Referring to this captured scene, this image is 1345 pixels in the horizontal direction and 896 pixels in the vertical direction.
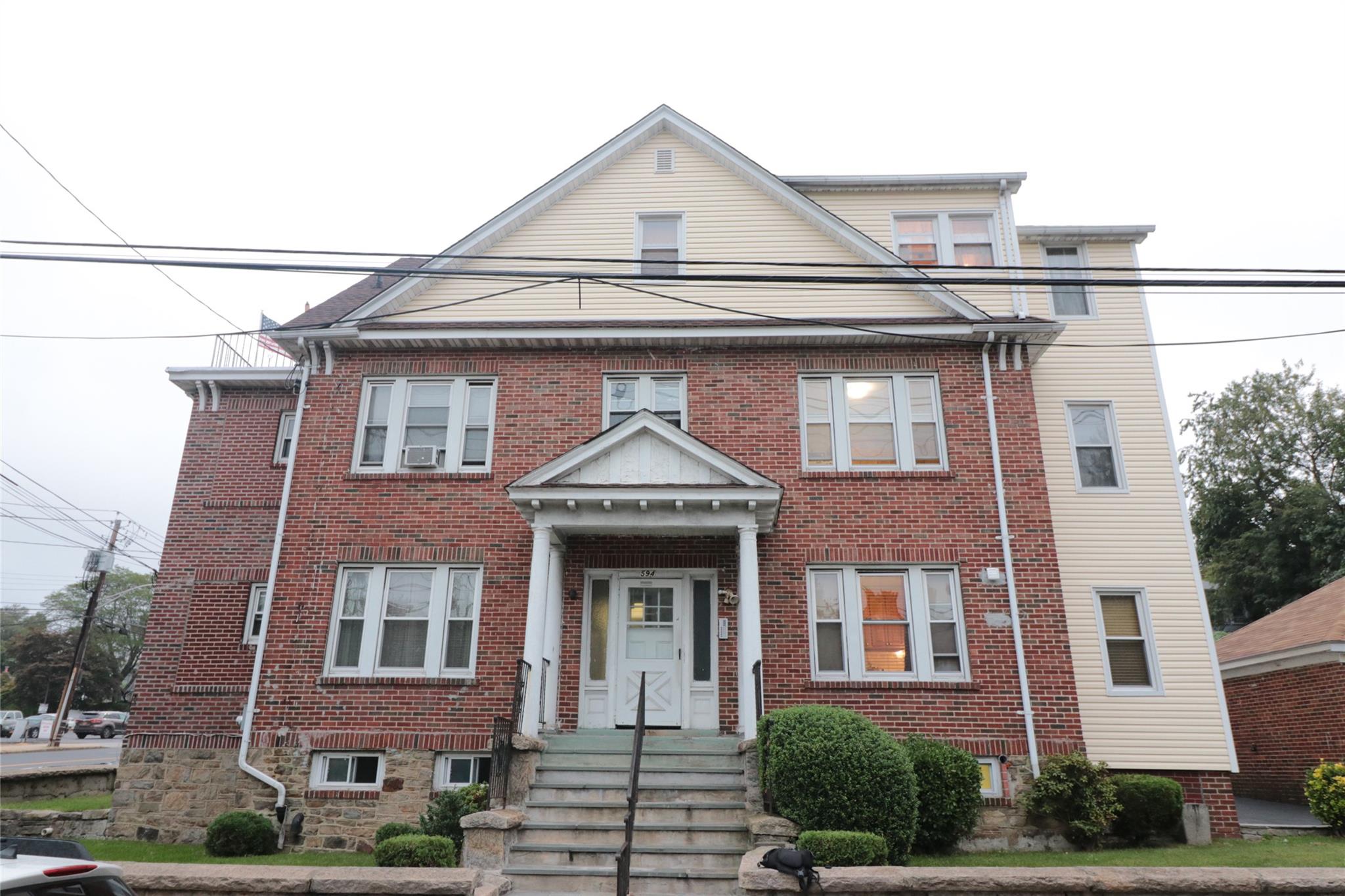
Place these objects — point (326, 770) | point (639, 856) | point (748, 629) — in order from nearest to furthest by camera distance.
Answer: point (639, 856), point (748, 629), point (326, 770)

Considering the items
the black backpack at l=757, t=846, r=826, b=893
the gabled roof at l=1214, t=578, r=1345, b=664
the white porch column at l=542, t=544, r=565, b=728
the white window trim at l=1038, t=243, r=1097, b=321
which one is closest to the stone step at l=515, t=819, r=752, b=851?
the white porch column at l=542, t=544, r=565, b=728

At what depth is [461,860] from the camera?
28.5 ft

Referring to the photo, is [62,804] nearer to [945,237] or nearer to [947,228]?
[945,237]

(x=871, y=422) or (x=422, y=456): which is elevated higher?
(x=871, y=422)

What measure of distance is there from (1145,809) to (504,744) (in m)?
8.05

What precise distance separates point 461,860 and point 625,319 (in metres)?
8.00

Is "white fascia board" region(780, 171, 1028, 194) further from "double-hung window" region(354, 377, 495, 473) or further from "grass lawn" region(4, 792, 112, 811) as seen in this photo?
"grass lawn" region(4, 792, 112, 811)

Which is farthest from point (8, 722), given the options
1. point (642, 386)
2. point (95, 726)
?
point (642, 386)

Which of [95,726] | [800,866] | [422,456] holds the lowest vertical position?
[800,866]

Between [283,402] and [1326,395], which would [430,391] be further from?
[1326,395]

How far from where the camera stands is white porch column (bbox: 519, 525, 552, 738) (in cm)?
1020

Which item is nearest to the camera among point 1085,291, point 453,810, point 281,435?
point 453,810

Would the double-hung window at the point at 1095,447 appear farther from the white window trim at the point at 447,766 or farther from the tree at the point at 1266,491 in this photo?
the tree at the point at 1266,491

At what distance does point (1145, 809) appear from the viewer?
404 inches
